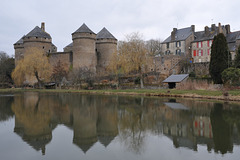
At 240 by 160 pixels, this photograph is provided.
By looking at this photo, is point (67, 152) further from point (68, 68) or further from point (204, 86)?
point (68, 68)

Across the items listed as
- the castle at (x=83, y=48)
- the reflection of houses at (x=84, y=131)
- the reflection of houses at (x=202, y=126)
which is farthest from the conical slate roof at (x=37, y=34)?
the reflection of houses at (x=202, y=126)

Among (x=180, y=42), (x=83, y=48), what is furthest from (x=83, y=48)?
(x=180, y=42)

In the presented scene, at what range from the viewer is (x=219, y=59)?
18078mm

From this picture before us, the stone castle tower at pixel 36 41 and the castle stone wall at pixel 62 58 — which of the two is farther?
the stone castle tower at pixel 36 41

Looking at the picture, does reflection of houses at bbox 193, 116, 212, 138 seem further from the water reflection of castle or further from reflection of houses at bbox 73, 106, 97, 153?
reflection of houses at bbox 73, 106, 97, 153

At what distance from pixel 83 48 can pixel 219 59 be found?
1915cm

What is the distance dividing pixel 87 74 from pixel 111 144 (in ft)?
74.1

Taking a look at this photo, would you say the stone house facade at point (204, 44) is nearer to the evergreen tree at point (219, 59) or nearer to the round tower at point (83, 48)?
the evergreen tree at point (219, 59)

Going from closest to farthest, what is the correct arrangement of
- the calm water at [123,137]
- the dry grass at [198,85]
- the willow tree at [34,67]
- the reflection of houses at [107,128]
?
1. the calm water at [123,137]
2. the reflection of houses at [107,128]
3. the dry grass at [198,85]
4. the willow tree at [34,67]

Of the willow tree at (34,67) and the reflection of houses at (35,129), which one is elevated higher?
the willow tree at (34,67)

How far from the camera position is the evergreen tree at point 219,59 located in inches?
702

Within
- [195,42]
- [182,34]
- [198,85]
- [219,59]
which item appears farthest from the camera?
[182,34]

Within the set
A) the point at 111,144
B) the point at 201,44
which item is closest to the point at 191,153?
the point at 111,144

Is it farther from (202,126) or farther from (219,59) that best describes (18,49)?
(202,126)
